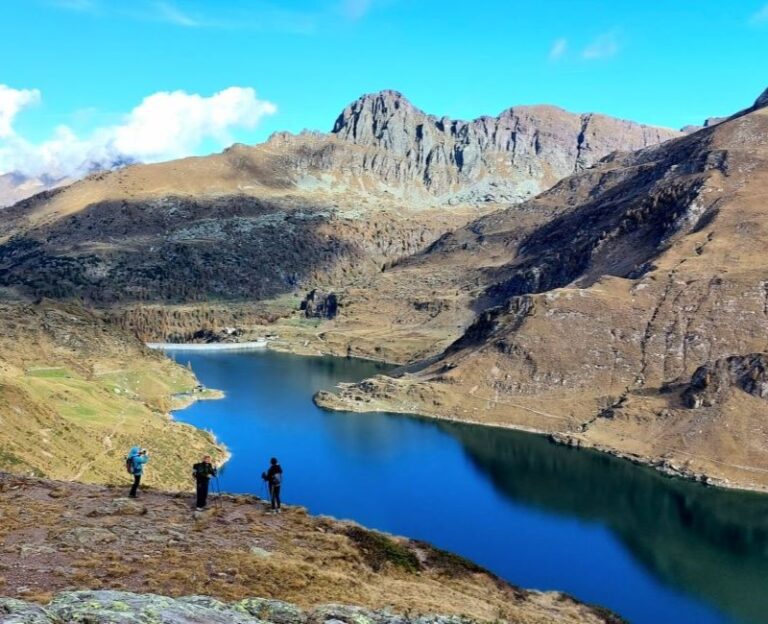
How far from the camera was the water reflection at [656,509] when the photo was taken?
8562 centimetres

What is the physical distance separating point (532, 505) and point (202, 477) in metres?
83.5

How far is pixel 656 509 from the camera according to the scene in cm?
10994

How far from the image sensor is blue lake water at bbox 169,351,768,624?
82625mm

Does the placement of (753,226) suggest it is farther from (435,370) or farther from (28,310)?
(28,310)

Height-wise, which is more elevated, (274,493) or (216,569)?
(274,493)

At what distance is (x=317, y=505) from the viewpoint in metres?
103

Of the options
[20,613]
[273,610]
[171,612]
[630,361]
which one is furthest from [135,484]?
[630,361]

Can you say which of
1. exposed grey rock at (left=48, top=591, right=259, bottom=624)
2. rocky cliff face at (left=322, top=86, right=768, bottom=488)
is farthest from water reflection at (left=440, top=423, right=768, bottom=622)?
exposed grey rock at (left=48, top=591, right=259, bottom=624)

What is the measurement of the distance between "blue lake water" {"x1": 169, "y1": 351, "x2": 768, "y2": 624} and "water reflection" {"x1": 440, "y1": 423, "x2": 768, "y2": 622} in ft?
0.69

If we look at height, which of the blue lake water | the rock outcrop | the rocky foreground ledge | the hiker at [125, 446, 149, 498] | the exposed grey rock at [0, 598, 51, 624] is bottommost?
the blue lake water

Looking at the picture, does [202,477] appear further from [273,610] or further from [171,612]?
[171,612]

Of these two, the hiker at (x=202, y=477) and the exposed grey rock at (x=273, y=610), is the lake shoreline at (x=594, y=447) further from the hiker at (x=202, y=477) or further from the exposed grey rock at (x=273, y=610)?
the exposed grey rock at (x=273, y=610)

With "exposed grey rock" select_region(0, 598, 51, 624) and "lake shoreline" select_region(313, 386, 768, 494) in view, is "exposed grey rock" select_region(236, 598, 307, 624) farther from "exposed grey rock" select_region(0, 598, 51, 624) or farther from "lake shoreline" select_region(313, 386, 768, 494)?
"lake shoreline" select_region(313, 386, 768, 494)

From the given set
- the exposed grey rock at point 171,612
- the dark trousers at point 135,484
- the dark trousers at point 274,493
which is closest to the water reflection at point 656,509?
the dark trousers at point 274,493
